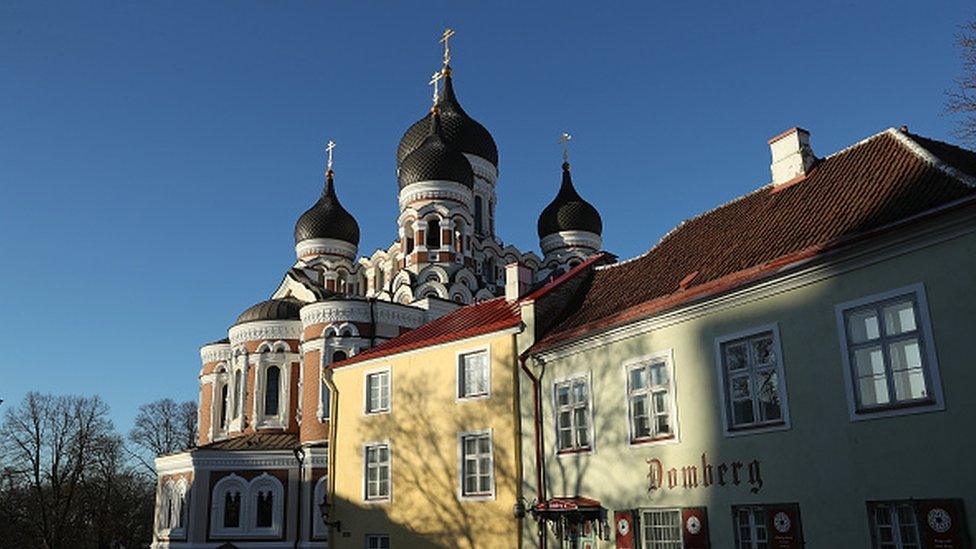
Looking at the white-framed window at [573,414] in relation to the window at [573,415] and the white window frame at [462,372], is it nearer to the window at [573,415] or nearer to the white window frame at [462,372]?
the window at [573,415]

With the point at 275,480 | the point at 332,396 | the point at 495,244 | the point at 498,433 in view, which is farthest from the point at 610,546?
the point at 495,244

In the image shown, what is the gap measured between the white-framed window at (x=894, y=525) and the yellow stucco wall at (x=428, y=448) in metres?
8.61

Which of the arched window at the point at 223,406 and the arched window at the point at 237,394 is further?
the arched window at the point at 223,406

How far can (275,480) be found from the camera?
115 feet

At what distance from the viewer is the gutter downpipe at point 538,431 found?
1805cm

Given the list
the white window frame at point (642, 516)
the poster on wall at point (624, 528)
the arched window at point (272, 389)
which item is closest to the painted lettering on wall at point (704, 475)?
the white window frame at point (642, 516)

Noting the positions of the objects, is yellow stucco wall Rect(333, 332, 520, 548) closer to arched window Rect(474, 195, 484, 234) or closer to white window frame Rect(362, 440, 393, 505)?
white window frame Rect(362, 440, 393, 505)

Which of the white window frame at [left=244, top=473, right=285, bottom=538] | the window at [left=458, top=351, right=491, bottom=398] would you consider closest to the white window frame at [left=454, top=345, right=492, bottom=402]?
the window at [left=458, top=351, right=491, bottom=398]

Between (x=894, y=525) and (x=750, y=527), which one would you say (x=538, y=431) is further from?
(x=894, y=525)

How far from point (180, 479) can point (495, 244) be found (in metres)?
21.5

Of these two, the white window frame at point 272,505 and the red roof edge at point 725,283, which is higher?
the red roof edge at point 725,283

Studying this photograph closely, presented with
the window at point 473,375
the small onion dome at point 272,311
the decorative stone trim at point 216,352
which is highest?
the small onion dome at point 272,311

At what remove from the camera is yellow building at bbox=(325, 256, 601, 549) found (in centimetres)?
1948

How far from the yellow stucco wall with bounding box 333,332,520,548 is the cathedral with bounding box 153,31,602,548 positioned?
12.1 ft
